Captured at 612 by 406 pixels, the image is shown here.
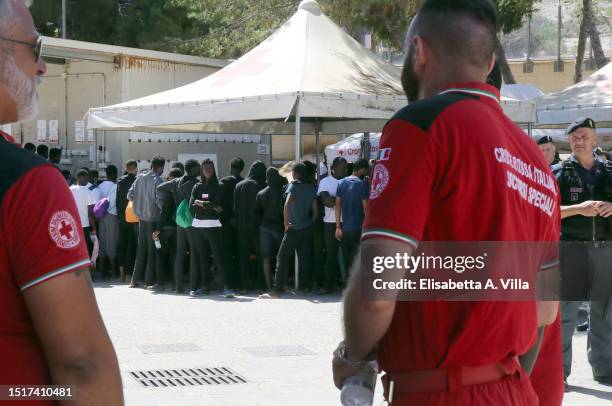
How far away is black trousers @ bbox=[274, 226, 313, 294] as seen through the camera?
12.7 m

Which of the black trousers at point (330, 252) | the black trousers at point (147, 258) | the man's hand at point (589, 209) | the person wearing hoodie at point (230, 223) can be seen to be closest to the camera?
the man's hand at point (589, 209)

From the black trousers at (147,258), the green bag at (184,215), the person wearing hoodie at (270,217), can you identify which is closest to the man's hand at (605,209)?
the person wearing hoodie at (270,217)

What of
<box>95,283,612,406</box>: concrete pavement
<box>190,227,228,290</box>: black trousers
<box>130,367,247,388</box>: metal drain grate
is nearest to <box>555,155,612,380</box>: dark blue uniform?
<box>95,283,612,406</box>: concrete pavement

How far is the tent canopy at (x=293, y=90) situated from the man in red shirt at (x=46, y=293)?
1059cm

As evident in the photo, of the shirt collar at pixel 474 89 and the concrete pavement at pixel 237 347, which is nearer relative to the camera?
the shirt collar at pixel 474 89

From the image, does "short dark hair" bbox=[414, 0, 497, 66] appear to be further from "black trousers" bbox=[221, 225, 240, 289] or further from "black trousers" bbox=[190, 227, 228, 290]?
"black trousers" bbox=[221, 225, 240, 289]

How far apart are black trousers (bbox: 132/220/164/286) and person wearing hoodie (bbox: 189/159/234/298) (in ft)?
3.40

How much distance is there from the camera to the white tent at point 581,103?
45.7 ft

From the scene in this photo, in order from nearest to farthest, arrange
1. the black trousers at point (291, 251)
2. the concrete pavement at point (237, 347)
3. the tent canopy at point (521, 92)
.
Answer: the concrete pavement at point (237, 347)
the black trousers at point (291, 251)
the tent canopy at point (521, 92)

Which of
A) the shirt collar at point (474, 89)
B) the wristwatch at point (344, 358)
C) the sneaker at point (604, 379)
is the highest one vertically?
the shirt collar at point (474, 89)

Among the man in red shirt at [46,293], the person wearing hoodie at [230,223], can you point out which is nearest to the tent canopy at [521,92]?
the person wearing hoodie at [230,223]

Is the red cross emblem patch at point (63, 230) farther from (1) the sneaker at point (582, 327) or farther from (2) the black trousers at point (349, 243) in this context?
(2) the black trousers at point (349, 243)

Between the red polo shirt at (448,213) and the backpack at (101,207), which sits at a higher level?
the red polo shirt at (448,213)

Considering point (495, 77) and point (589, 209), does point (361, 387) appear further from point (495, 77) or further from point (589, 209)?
point (589, 209)
